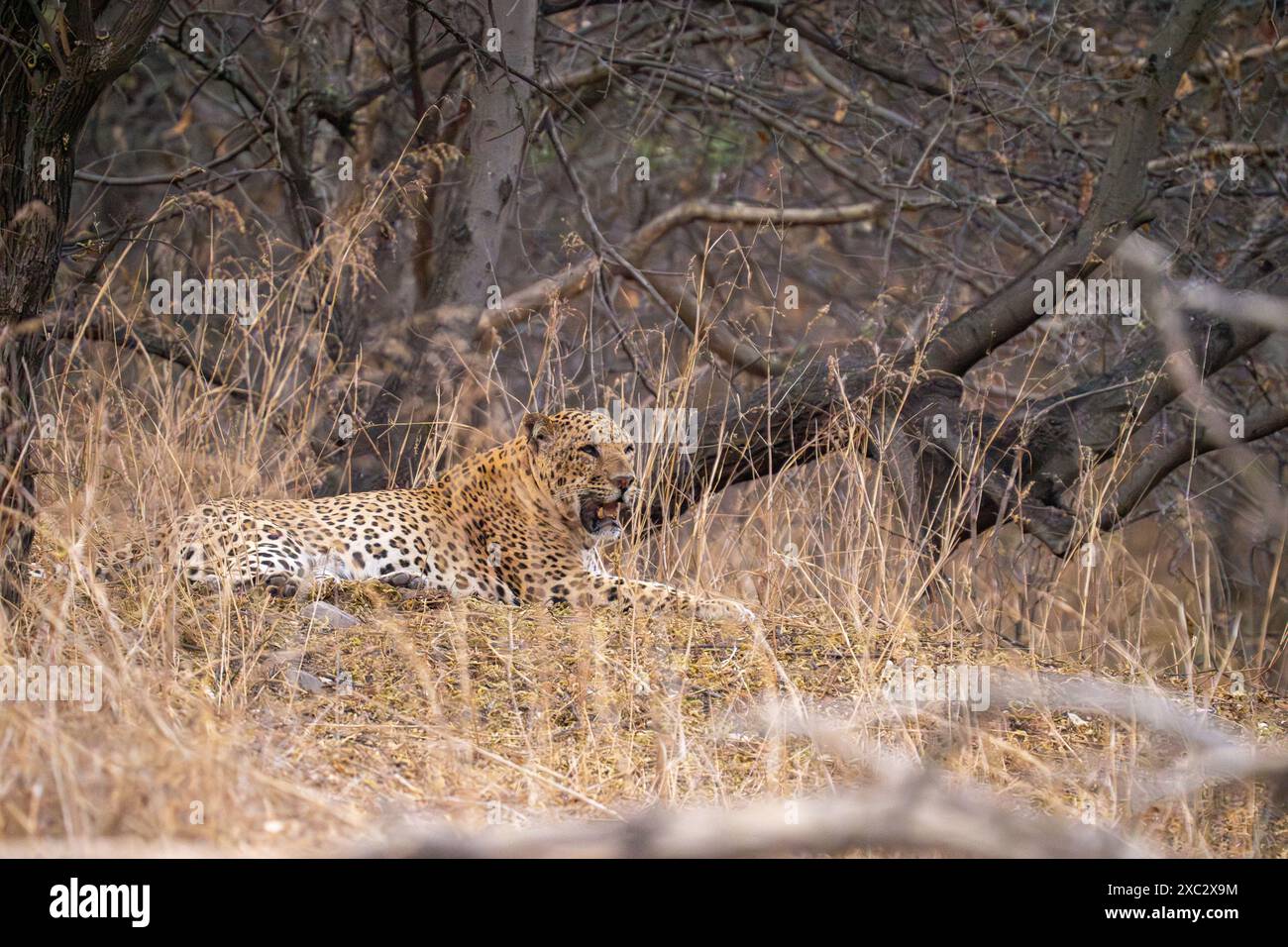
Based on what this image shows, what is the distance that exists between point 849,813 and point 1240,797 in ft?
6.81

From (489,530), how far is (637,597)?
176cm

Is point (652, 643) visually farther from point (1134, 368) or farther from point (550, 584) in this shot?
point (1134, 368)

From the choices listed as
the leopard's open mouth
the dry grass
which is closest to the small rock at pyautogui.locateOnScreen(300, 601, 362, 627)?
the dry grass

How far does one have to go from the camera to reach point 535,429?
6.43 m

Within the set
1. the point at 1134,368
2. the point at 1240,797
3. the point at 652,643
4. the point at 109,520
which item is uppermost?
the point at 1134,368

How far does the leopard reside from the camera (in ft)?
19.0

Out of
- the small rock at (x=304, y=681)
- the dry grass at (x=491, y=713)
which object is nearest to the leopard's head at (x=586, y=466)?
the dry grass at (x=491, y=713)

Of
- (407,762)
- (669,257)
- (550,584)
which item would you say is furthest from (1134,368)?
(669,257)

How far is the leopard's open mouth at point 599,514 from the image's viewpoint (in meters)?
6.61

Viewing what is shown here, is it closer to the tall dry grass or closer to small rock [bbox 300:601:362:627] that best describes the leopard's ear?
the tall dry grass

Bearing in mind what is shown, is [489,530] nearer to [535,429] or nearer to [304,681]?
[535,429]

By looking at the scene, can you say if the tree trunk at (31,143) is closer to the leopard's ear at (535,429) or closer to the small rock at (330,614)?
the small rock at (330,614)

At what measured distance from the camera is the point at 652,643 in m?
5.23
